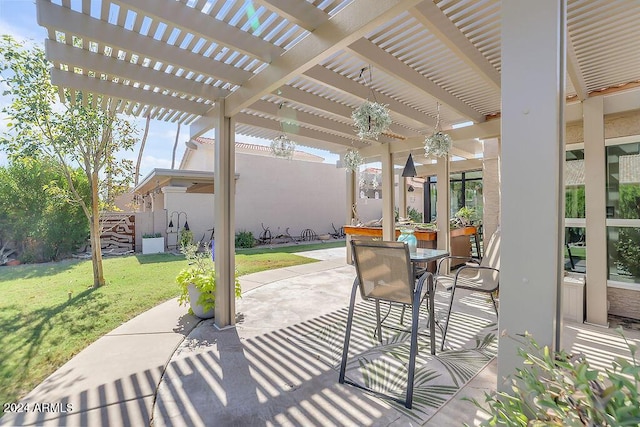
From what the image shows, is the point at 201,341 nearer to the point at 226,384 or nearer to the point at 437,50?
the point at 226,384

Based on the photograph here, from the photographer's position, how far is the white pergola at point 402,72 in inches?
50.8

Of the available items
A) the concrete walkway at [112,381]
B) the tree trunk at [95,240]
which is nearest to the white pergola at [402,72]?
the concrete walkway at [112,381]

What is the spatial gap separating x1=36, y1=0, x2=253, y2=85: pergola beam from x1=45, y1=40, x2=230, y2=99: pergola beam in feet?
1.38

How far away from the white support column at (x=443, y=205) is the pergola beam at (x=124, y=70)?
4991mm

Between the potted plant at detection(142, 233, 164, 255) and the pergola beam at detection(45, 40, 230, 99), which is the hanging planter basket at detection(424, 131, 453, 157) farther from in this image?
the potted plant at detection(142, 233, 164, 255)

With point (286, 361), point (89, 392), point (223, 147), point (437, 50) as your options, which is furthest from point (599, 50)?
point (89, 392)

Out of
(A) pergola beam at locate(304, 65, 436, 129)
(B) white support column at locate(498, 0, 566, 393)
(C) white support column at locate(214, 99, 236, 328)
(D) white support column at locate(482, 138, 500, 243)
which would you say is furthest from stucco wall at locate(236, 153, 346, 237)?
(B) white support column at locate(498, 0, 566, 393)

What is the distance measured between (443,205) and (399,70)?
4.02 m

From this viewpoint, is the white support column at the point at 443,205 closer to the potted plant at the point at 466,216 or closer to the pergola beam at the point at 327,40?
the potted plant at the point at 466,216

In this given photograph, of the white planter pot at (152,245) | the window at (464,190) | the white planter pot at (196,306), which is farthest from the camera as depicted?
the window at (464,190)

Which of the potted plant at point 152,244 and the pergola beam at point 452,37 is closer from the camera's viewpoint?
the pergola beam at point 452,37

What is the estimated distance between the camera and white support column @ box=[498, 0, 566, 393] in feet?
4.13

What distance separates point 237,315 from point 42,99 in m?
4.95

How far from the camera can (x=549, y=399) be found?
34.9 inches
